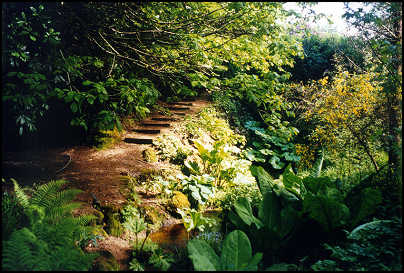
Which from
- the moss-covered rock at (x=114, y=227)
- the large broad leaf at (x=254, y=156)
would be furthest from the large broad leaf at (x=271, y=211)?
the large broad leaf at (x=254, y=156)

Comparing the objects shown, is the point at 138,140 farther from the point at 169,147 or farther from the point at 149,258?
the point at 149,258

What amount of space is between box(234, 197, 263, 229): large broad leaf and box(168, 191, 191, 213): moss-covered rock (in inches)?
50.0

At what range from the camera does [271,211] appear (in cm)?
282

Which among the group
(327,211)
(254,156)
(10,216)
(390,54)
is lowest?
(10,216)

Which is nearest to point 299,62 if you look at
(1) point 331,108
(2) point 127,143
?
(1) point 331,108

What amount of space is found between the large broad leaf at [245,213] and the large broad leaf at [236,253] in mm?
559

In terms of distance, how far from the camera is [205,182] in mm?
4203

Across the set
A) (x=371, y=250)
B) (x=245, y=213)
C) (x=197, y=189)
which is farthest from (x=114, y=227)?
(x=371, y=250)

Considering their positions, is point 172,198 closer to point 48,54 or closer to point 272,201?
point 272,201

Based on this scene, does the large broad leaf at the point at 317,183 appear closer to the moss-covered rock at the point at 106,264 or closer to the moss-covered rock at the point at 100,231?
the moss-covered rock at the point at 106,264

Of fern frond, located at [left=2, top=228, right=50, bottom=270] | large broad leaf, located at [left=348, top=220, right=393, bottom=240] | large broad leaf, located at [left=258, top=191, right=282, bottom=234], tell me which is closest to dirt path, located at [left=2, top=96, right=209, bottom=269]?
fern frond, located at [left=2, top=228, right=50, bottom=270]

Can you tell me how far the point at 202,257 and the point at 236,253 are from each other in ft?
0.94

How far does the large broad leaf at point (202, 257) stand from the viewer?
78.0 inches

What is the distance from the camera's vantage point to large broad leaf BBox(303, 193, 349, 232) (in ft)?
7.89
